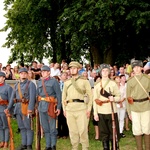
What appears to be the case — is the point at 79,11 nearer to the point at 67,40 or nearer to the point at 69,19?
the point at 69,19

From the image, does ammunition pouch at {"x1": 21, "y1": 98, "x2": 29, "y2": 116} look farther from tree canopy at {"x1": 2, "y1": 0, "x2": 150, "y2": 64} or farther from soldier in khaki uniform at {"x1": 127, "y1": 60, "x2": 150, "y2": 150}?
tree canopy at {"x1": 2, "y1": 0, "x2": 150, "y2": 64}

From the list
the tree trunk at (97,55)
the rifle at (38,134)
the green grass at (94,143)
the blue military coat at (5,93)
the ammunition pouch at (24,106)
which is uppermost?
the tree trunk at (97,55)

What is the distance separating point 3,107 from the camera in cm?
961

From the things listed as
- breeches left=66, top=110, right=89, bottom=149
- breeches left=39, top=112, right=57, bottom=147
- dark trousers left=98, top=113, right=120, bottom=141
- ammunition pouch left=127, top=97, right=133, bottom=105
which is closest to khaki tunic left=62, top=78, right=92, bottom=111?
breeches left=66, top=110, right=89, bottom=149

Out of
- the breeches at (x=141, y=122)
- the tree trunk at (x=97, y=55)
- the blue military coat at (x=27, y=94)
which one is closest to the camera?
the breeches at (x=141, y=122)

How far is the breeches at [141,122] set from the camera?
25.6 feet

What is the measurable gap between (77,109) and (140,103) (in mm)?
1264

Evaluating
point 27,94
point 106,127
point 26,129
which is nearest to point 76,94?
point 106,127

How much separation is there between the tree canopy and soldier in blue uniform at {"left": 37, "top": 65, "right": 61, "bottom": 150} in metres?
12.1

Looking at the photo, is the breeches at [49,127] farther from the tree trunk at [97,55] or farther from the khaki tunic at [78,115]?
the tree trunk at [97,55]

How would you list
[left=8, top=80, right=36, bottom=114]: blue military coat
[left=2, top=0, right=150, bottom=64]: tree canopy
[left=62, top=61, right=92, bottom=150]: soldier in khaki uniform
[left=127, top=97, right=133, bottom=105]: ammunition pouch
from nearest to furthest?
[left=127, top=97, right=133, bottom=105]: ammunition pouch, [left=62, top=61, right=92, bottom=150]: soldier in khaki uniform, [left=8, top=80, right=36, bottom=114]: blue military coat, [left=2, top=0, right=150, bottom=64]: tree canopy

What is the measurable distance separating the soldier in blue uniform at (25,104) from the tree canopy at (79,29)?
12.0 m

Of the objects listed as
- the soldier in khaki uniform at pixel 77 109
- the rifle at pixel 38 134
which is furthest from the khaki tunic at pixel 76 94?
the rifle at pixel 38 134

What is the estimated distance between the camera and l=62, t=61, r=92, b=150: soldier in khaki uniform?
816 centimetres
